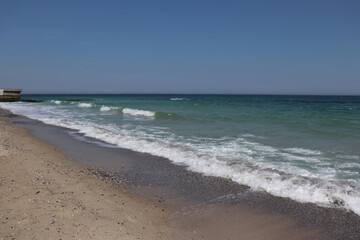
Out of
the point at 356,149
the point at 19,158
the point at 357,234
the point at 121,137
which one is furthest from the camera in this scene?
the point at 121,137

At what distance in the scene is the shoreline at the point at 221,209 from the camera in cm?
390

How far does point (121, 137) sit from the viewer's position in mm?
11531

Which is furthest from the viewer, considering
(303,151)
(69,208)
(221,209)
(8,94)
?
(8,94)

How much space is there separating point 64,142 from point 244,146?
22.7 feet

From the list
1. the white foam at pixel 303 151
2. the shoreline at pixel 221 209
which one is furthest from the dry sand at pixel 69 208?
the white foam at pixel 303 151

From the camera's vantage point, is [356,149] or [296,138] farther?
[296,138]

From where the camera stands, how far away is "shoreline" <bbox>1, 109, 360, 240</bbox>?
3.90m

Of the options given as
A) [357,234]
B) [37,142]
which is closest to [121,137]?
[37,142]

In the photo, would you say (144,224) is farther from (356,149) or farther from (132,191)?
(356,149)

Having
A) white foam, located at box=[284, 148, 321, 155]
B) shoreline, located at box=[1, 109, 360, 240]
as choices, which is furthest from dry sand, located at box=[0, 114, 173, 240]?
white foam, located at box=[284, 148, 321, 155]

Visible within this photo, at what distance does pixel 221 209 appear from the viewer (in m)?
4.62

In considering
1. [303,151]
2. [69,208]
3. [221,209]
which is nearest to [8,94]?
[303,151]

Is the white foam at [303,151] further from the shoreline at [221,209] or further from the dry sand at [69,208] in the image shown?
the dry sand at [69,208]

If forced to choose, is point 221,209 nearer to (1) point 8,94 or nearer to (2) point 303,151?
(2) point 303,151
